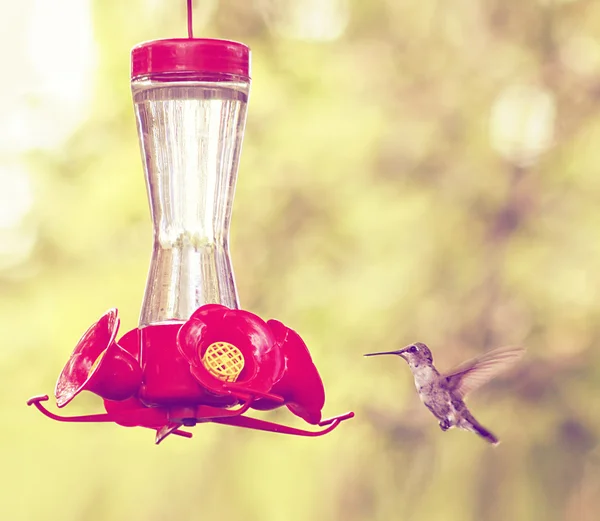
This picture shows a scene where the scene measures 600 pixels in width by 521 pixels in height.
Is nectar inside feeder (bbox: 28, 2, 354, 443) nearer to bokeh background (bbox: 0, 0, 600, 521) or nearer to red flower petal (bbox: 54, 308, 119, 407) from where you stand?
red flower petal (bbox: 54, 308, 119, 407)

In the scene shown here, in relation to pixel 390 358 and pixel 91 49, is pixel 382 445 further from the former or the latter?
pixel 91 49

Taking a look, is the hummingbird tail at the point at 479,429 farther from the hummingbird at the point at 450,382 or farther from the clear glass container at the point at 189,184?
the clear glass container at the point at 189,184

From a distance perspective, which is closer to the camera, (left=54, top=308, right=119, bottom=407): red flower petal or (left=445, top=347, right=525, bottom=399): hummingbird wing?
(left=54, top=308, right=119, bottom=407): red flower petal

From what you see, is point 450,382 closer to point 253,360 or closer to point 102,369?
point 253,360

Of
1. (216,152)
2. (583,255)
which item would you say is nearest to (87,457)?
(583,255)

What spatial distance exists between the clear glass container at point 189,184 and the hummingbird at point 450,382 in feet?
3.20

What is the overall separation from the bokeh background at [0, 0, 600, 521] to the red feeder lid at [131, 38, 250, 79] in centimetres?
397

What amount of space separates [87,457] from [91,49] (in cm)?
252

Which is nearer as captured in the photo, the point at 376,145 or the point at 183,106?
the point at 183,106

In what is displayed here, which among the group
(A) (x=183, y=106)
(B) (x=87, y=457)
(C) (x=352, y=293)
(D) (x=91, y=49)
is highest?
(A) (x=183, y=106)

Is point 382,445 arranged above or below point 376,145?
below

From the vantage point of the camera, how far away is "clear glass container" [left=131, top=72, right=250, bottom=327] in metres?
2.88

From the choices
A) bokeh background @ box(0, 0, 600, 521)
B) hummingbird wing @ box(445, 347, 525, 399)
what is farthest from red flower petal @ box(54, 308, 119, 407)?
bokeh background @ box(0, 0, 600, 521)

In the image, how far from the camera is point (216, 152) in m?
3.22
